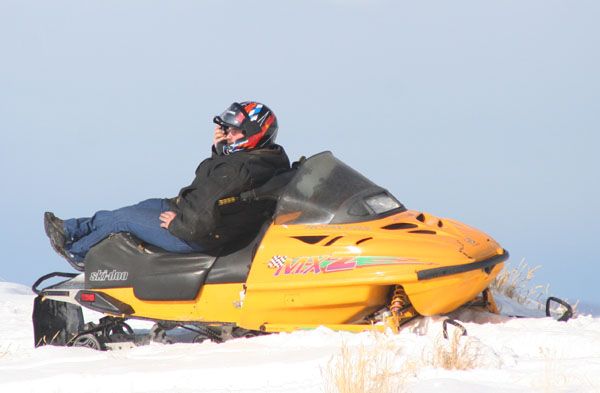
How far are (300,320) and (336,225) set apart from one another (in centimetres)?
74

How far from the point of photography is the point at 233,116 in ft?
25.7

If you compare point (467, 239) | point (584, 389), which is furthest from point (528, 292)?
point (584, 389)

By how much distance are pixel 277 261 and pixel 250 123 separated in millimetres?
1239

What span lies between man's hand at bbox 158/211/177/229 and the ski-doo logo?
0.56 metres

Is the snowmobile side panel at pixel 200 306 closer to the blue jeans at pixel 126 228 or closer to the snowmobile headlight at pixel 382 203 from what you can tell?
the blue jeans at pixel 126 228

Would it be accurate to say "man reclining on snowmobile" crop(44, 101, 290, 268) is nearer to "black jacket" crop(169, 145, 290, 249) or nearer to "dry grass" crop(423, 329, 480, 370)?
"black jacket" crop(169, 145, 290, 249)

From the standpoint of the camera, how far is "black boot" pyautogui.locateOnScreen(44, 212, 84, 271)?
27.4ft

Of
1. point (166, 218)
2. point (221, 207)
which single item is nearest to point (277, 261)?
point (221, 207)

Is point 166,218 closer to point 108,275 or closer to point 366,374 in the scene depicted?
point 108,275

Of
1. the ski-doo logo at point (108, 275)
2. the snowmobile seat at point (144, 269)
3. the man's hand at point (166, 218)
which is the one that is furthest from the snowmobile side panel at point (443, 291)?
the ski-doo logo at point (108, 275)

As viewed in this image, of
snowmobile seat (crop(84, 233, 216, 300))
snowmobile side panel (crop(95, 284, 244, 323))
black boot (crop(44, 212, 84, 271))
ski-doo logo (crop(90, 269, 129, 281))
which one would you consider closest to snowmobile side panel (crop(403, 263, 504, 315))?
snowmobile side panel (crop(95, 284, 244, 323))

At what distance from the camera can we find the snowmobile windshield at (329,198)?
23.8ft

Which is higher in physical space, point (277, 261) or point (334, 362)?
point (277, 261)

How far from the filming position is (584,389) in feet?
17.6
